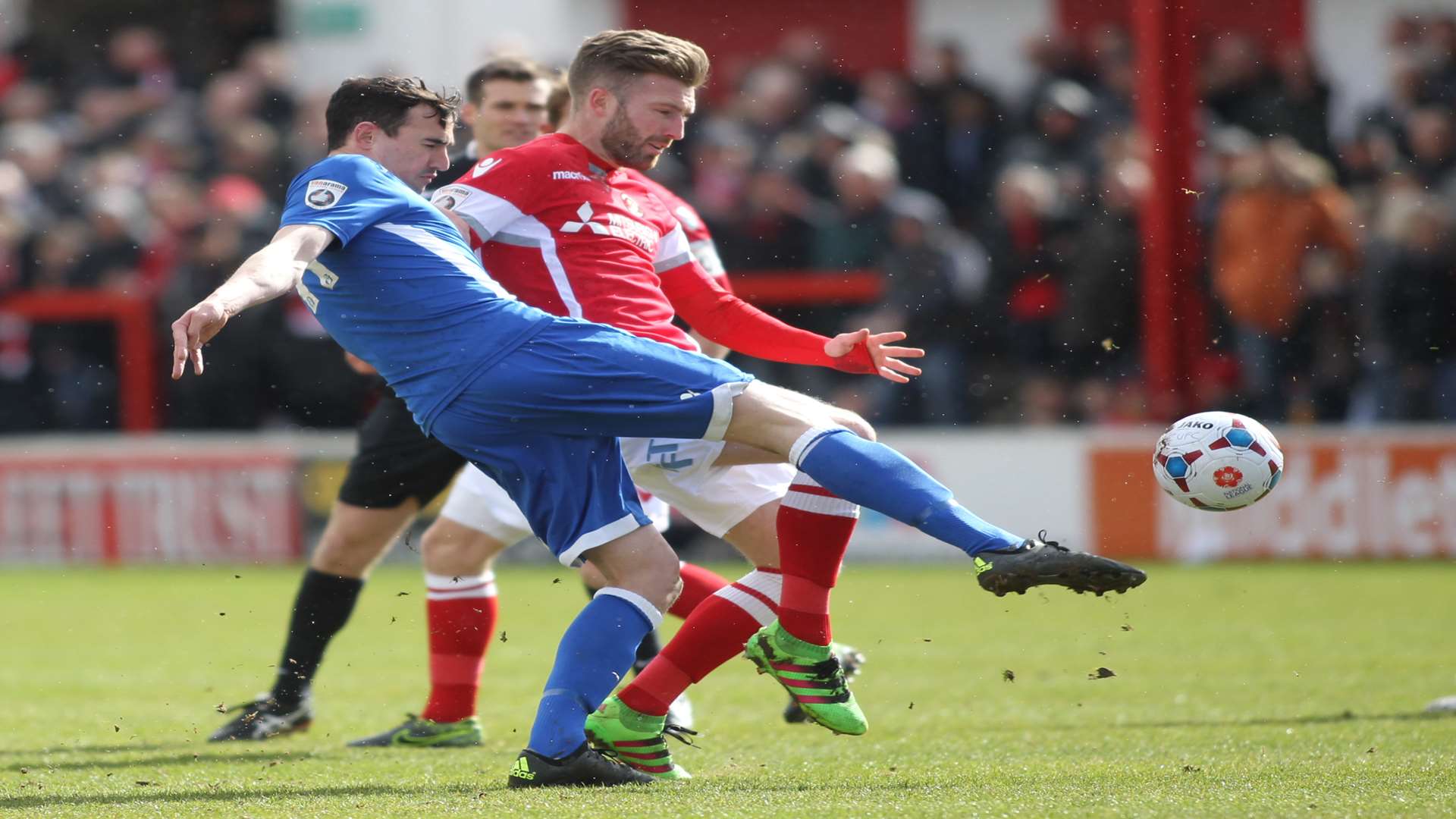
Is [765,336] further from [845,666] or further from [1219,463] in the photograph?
[1219,463]

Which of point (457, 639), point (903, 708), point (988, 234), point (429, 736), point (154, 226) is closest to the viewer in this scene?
point (429, 736)

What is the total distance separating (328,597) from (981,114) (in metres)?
7.74

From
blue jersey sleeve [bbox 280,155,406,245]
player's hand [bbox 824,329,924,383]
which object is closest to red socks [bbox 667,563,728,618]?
player's hand [bbox 824,329,924,383]

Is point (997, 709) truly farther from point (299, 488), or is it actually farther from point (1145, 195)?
point (299, 488)

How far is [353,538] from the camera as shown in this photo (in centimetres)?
593

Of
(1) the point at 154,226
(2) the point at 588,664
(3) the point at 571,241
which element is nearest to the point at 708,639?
(2) the point at 588,664

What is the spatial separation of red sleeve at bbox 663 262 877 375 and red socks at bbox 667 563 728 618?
28.8 inches

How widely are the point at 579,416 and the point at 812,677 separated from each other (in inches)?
39.0

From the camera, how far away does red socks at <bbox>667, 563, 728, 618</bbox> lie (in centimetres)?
564

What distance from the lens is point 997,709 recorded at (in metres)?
6.04

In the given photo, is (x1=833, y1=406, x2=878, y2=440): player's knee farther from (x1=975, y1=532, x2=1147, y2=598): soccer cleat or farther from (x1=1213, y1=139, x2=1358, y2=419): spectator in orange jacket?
(x1=1213, y1=139, x2=1358, y2=419): spectator in orange jacket

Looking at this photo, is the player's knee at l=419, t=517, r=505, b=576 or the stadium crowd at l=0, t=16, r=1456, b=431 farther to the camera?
the stadium crowd at l=0, t=16, r=1456, b=431

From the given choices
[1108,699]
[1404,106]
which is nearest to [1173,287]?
[1404,106]

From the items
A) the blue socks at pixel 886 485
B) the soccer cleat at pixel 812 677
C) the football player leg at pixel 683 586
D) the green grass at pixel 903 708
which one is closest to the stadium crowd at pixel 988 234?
the green grass at pixel 903 708
